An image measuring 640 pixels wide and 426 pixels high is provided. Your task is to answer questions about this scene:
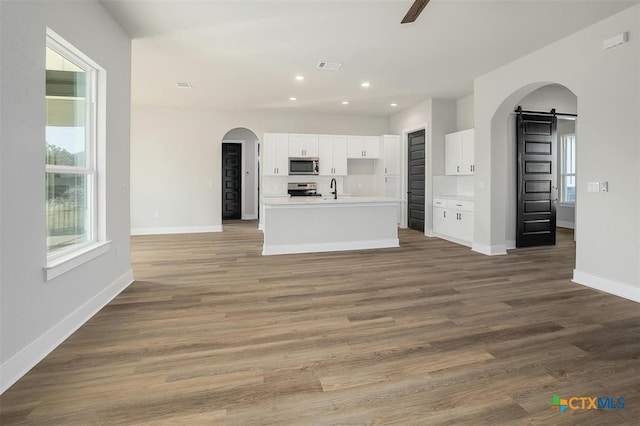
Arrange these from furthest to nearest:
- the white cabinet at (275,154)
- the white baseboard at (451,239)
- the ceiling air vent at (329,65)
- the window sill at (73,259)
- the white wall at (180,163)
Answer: the white cabinet at (275,154), the white wall at (180,163), the white baseboard at (451,239), the ceiling air vent at (329,65), the window sill at (73,259)

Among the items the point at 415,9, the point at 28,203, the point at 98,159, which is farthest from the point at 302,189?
the point at 28,203

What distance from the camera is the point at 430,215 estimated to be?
7234mm

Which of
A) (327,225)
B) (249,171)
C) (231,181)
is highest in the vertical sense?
(249,171)

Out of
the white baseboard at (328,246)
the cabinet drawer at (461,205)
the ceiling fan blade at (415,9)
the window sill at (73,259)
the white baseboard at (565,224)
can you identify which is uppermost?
the ceiling fan blade at (415,9)

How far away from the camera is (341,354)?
2.22 meters

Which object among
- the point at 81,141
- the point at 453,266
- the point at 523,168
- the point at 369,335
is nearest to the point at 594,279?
the point at 453,266

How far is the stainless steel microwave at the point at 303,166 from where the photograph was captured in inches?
308

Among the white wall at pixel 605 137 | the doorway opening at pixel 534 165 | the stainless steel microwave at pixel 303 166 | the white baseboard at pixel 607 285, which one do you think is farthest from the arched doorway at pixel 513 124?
the stainless steel microwave at pixel 303 166

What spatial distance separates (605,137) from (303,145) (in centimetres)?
553

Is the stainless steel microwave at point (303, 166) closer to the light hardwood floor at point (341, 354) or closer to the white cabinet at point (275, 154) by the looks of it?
the white cabinet at point (275, 154)

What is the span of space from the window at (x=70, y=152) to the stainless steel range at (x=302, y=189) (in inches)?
203

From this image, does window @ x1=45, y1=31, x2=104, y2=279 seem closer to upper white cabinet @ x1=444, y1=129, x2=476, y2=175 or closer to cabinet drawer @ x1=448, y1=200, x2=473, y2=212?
cabinet drawer @ x1=448, y1=200, x2=473, y2=212

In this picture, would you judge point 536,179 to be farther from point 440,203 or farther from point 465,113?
point 465,113

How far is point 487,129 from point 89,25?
204 inches
